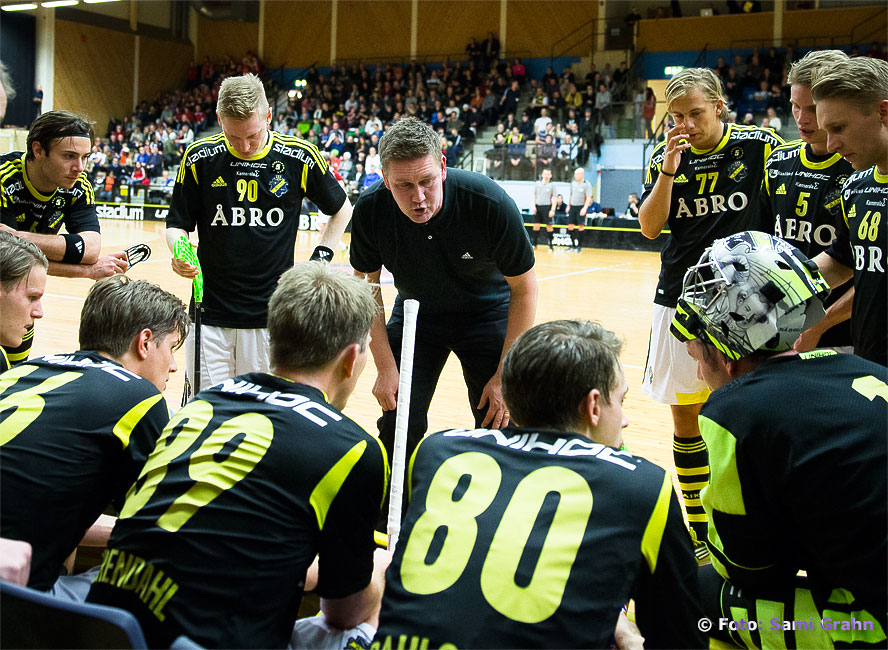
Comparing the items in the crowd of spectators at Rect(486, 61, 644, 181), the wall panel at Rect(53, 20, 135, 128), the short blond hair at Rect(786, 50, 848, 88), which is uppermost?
the wall panel at Rect(53, 20, 135, 128)

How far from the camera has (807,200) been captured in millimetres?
3760

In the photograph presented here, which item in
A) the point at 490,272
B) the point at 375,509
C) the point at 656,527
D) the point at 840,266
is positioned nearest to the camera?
the point at 656,527

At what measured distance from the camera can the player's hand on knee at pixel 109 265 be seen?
14.5ft

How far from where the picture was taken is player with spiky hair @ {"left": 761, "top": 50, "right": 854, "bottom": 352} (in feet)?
11.7

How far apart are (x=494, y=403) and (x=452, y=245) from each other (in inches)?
29.6

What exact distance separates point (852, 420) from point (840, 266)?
5.84 feet

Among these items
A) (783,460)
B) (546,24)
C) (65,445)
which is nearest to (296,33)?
(546,24)

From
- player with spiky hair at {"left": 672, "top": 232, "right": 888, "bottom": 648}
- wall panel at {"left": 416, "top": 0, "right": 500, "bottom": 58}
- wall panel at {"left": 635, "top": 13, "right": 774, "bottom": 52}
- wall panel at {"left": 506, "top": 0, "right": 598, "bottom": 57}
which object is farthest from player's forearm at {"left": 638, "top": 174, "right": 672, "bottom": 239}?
wall panel at {"left": 416, "top": 0, "right": 500, "bottom": 58}

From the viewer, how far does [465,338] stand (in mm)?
3996

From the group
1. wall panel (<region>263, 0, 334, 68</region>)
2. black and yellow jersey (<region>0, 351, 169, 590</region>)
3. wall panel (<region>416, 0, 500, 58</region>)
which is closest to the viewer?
black and yellow jersey (<region>0, 351, 169, 590</region>)

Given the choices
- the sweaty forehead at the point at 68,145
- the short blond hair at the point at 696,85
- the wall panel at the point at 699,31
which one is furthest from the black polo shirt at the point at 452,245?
the wall panel at the point at 699,31

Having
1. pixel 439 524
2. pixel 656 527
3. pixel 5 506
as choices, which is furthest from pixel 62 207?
pixel 656 527

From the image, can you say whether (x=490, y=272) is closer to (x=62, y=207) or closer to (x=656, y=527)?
(x=656, y=527)

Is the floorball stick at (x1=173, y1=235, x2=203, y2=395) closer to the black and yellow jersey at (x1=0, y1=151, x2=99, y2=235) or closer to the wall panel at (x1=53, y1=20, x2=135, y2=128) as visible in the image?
the black and yellow jersey at (x1=0, y1=151, x2=99, y2=235)
